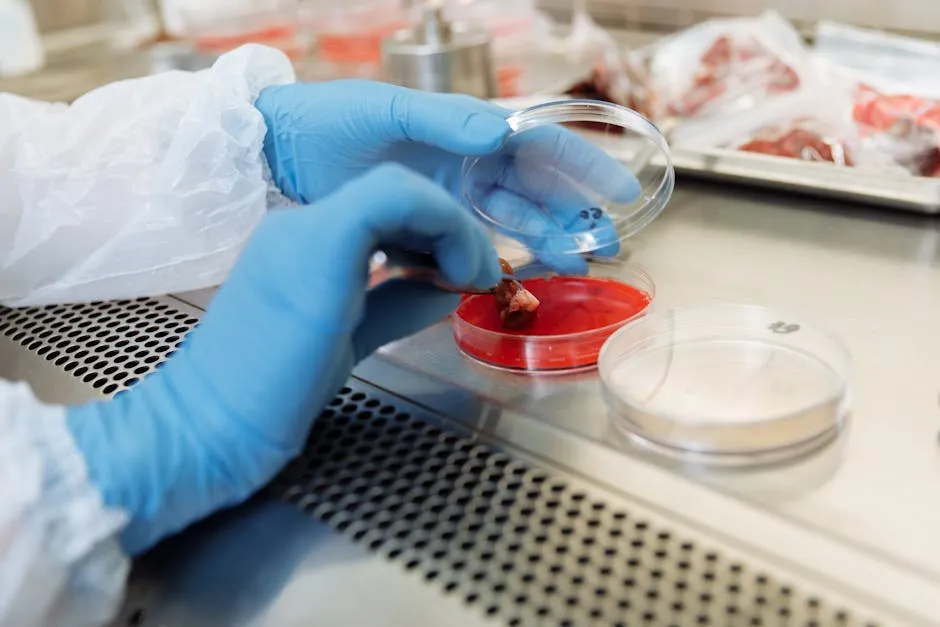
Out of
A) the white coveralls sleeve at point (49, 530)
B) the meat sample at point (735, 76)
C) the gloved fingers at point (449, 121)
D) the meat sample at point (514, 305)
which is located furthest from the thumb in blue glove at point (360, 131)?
the meat sample at point (735, 76)

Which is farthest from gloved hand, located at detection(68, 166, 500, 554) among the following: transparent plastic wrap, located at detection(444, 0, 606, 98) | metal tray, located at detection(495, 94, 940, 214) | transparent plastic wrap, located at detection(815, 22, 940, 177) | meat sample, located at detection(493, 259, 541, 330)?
transparent plastic wrap, located at detection(444, 0, 606, 98)

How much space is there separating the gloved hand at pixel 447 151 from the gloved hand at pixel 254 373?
26 centimetres

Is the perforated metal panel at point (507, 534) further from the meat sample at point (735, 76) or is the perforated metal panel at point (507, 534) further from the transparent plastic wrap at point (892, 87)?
the meat sample at point (735, 76)

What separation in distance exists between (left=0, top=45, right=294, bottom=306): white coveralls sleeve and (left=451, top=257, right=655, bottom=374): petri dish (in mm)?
366

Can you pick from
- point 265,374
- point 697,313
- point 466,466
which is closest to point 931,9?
point 697,313

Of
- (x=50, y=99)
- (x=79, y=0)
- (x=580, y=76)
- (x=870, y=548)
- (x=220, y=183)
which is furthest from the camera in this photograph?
(x=79, y=0)

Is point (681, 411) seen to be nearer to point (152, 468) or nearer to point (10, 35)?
point (152, 468)

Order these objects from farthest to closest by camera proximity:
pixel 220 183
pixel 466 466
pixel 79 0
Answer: pixel 79 0 → pixel 220 183 → pixel 466 466

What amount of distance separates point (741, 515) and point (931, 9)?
1.46 metres

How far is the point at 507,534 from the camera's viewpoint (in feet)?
2.37

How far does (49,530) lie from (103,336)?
46cm

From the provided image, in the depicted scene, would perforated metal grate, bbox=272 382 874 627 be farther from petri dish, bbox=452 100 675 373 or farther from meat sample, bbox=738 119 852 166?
meat sample, bbox=738 119 852 166

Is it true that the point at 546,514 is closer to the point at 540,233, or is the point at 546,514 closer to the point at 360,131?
the point at 540,233

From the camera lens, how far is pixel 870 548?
68 cm
